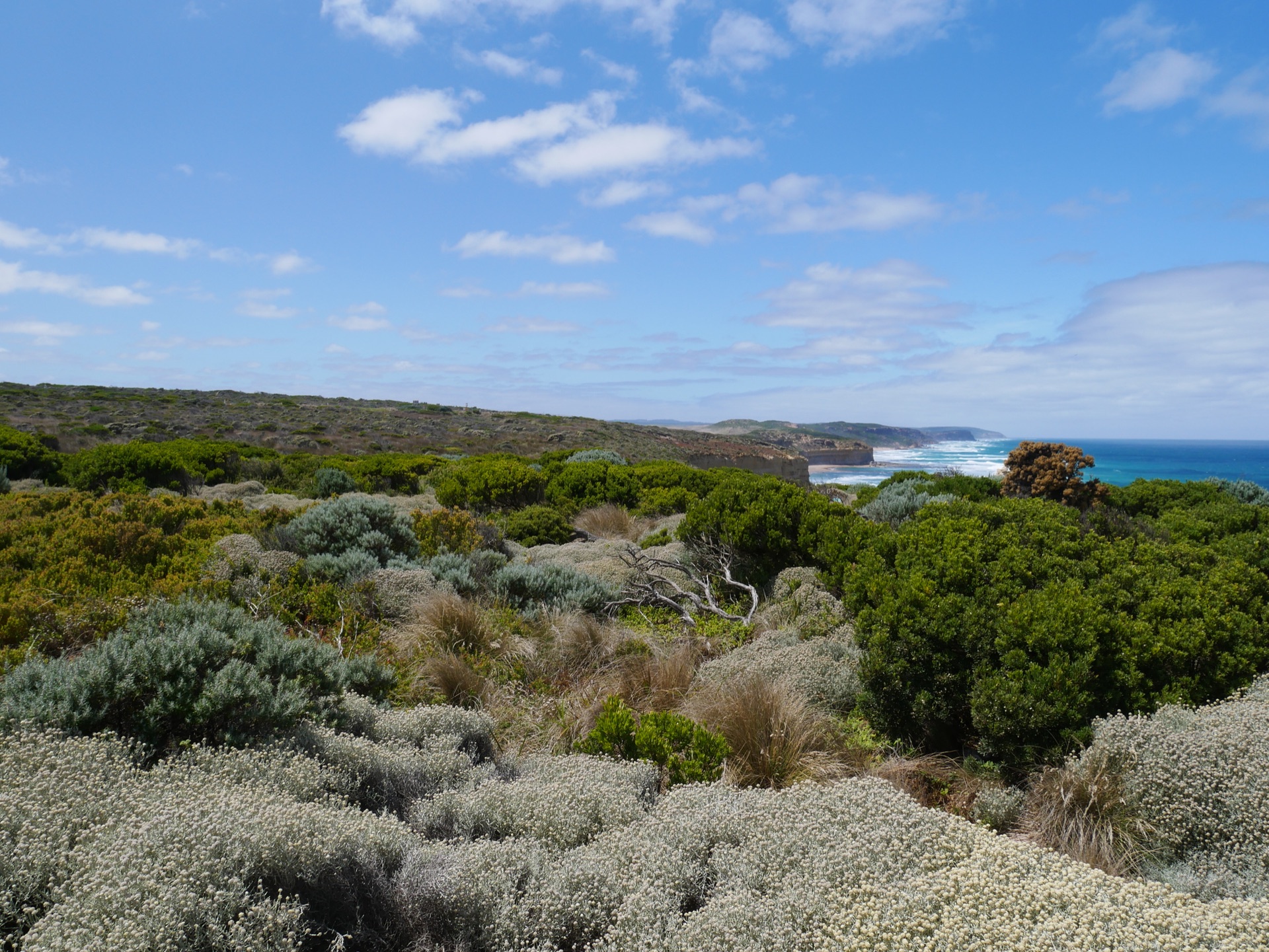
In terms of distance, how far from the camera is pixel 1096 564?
4.76 metres

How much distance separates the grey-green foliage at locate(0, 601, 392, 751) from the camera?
3055 millimetres

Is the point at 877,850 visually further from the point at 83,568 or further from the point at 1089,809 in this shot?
the point at 83,568

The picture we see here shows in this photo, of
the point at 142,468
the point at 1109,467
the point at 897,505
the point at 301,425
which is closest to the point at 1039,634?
the point at 897,505

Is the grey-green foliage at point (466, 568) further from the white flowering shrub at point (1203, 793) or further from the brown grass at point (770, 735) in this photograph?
the white flowering shrub at point (1203, 793)

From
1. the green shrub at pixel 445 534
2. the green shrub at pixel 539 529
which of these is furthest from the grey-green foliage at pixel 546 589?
the green shrub at pixel 539 529

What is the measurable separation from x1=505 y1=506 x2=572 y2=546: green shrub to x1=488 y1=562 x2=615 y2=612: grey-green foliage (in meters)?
3.00

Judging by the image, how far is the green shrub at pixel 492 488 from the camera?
12.2 meters

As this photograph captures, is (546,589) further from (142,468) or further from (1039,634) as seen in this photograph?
(142,468)

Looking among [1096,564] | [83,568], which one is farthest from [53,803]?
[1096,564]

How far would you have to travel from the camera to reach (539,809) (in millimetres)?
2961

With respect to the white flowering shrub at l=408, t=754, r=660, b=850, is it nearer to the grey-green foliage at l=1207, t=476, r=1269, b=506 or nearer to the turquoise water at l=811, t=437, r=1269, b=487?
the grey-green foliage at l=1207, t=476, r=1269, b=506

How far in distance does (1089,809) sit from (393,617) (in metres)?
5.28

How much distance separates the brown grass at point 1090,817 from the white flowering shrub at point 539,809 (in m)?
A: 1.90

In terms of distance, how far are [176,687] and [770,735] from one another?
3129 mm
